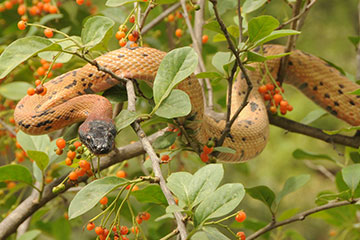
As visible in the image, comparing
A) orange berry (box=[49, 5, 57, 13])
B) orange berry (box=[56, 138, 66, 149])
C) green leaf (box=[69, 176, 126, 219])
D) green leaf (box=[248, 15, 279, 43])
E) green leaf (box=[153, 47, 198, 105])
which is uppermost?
green leaf (box=[248, 15, 279, 43])

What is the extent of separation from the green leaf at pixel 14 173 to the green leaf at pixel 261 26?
88 cm

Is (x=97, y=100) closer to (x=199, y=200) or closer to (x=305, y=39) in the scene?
(x=199, y=200)

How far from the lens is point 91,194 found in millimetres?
997

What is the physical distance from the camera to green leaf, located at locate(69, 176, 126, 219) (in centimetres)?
96

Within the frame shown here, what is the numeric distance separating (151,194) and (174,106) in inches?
12.3

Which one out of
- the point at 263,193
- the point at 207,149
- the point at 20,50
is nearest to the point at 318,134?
the point at 263,193

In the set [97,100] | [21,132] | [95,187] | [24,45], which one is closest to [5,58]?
[24,45]

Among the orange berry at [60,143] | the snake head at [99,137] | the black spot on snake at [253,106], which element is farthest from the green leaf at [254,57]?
the black spot on snake at [253,106]

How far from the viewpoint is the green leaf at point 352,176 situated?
151 centimetres

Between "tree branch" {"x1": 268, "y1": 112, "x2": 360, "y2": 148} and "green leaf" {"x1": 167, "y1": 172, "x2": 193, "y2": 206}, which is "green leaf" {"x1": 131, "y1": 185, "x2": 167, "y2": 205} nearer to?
"green leaf" {"x1": 167, "y1": 172, "x2": 193, "y2": 206}

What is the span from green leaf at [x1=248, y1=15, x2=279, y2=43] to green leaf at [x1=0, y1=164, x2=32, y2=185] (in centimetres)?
88

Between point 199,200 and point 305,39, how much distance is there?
22.7 ft

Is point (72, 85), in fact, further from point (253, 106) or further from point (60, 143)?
point (253, 106)

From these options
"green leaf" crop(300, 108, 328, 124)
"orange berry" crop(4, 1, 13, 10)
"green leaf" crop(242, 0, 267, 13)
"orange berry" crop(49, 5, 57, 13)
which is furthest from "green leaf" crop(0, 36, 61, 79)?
"green leaf" crop(300, 108, 328, 124)
